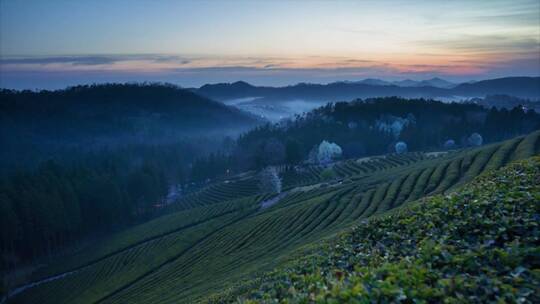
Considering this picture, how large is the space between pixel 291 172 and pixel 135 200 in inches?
1517

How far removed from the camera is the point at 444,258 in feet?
22.4

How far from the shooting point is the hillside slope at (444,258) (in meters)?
5.54

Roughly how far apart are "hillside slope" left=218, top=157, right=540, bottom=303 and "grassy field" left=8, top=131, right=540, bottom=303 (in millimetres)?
11094

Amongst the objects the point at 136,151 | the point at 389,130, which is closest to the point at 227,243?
the point at 389,130

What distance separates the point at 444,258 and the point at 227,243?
102ft

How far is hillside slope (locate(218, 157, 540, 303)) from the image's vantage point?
554cm

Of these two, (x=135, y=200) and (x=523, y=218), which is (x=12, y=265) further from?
(x=523, y=218)

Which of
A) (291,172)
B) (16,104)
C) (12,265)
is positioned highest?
(16,104)

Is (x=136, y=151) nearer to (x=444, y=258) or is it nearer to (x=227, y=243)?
(x=227, y=243)

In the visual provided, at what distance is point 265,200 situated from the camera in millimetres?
58531

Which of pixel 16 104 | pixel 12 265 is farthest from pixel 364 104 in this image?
pixel 16 104

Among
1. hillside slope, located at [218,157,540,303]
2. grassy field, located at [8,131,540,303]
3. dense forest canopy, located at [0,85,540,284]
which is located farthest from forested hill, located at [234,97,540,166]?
hillside slope, located at [218,157,540,303]

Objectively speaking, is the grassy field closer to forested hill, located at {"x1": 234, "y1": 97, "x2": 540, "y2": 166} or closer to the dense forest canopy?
the dense forest canopy

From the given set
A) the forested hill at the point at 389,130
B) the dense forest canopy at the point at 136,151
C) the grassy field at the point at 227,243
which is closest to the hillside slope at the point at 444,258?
the grassy field at the point at 227,243
